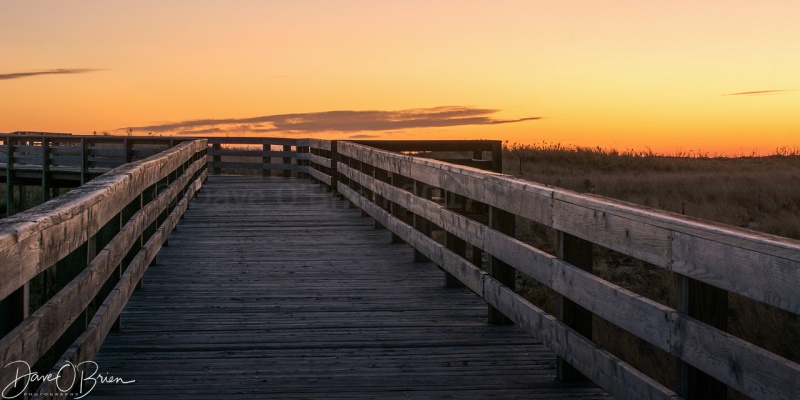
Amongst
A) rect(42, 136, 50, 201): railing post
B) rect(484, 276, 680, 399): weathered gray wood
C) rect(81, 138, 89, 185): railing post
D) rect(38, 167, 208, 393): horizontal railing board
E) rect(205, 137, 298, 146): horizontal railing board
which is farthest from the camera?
rect(205, 137, 298, 146): horizontal railing board

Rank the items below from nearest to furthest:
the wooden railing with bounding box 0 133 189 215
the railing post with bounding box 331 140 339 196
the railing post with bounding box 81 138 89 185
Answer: the railing post with bounding box 331 140 339 196, the wooden railing with bounding box 0 133 189 215, the railing post with bounding box 81 138 89 185

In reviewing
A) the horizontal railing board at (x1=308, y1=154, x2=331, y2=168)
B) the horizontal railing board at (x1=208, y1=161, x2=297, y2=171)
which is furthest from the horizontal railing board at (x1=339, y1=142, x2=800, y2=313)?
the horizontal railing board at (x1=208, y1=161, x2=297, y2=171)

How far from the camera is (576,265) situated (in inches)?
185

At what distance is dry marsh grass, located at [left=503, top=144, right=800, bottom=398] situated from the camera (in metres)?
8.53

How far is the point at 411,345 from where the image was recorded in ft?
19.4

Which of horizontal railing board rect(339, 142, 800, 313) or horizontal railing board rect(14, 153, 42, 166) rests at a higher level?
horizontal railing board rect(14, 153, 42, 166)

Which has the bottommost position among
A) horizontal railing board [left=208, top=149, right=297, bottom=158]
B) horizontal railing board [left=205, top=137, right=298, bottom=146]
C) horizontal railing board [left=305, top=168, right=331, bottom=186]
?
horizontal railing board [left=305, top=168, right=331, bottom=186]

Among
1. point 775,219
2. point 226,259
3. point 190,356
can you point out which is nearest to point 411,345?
point 190,356

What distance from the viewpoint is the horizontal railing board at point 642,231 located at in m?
2.93

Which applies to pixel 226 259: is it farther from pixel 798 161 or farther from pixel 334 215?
pixel 798 161

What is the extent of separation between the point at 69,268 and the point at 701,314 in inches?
120

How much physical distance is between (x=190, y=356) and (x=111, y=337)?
2.62 ft

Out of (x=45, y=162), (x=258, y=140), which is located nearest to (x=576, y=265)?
(x=258, y=140)

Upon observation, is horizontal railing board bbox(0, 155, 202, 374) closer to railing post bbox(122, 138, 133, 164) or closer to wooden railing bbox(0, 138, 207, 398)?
wooden railing bbox(0, 138, 207, 398)
